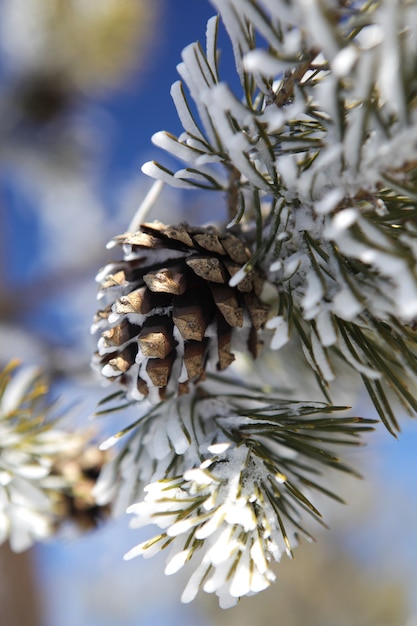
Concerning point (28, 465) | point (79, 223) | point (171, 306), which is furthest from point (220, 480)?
point (79, 223)

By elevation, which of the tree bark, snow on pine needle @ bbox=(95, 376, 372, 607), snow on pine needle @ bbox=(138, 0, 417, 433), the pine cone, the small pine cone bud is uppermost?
snow on pine needle @ bbox=(138, 0, 417, 433)

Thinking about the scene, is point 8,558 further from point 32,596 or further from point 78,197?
point 78,197

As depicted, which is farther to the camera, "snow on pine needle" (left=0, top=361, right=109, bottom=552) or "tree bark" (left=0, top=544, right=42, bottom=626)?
"tree bark" (left=0, top=544, right=42, bottom=626)

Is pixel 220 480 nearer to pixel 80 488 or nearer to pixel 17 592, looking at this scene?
pixel 80 488

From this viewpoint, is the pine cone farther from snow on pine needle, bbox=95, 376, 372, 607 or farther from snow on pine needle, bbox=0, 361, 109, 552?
snow on pine needle, bbox=0, 361, 109, 552

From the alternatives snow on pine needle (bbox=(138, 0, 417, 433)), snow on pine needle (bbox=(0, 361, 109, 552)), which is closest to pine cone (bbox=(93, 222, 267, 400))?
snow on pine needle (bbox=(138, 0, 417, 433))

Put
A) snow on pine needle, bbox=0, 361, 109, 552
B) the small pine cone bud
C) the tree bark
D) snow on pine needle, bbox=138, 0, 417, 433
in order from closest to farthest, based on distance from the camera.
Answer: snow on pine needle, bbox=138, 0, 417, 433, snow on pine needle, bbox=0, 361, 109, 552, the small pine cone bud, the tree bark
